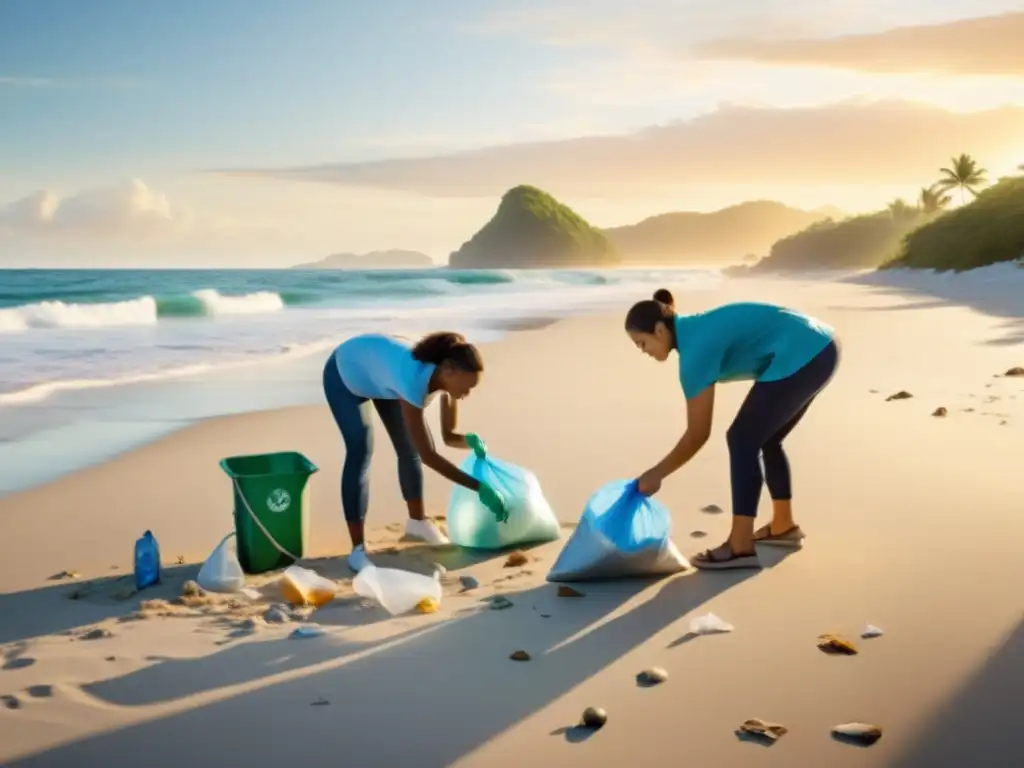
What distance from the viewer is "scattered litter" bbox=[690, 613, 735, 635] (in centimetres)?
366

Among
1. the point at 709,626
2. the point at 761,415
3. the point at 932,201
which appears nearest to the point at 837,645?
the point at 709,626

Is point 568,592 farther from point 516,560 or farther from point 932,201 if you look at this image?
point 932,201

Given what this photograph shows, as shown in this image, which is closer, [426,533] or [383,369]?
[383,369]

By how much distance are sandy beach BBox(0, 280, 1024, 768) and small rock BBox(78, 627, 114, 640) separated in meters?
0.02

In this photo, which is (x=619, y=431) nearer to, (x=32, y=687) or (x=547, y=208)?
(x=32, y=687)

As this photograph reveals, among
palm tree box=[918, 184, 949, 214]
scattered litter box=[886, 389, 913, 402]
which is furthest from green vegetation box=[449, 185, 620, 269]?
scattered litter box=[886, 389, 913, 402]

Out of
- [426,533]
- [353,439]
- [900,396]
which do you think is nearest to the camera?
[353,439]

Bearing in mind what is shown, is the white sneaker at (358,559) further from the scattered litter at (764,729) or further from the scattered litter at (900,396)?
the scattered litter at (900,396)

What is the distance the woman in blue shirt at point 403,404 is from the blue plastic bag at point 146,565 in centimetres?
84

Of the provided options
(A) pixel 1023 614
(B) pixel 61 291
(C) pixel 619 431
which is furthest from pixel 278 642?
(B) pixel 61 291

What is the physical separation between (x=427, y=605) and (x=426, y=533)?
3.65 feet

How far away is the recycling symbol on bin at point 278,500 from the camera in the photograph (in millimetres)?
4562

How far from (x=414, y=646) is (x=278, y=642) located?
0.49 meters

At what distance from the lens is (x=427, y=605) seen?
397 cm
